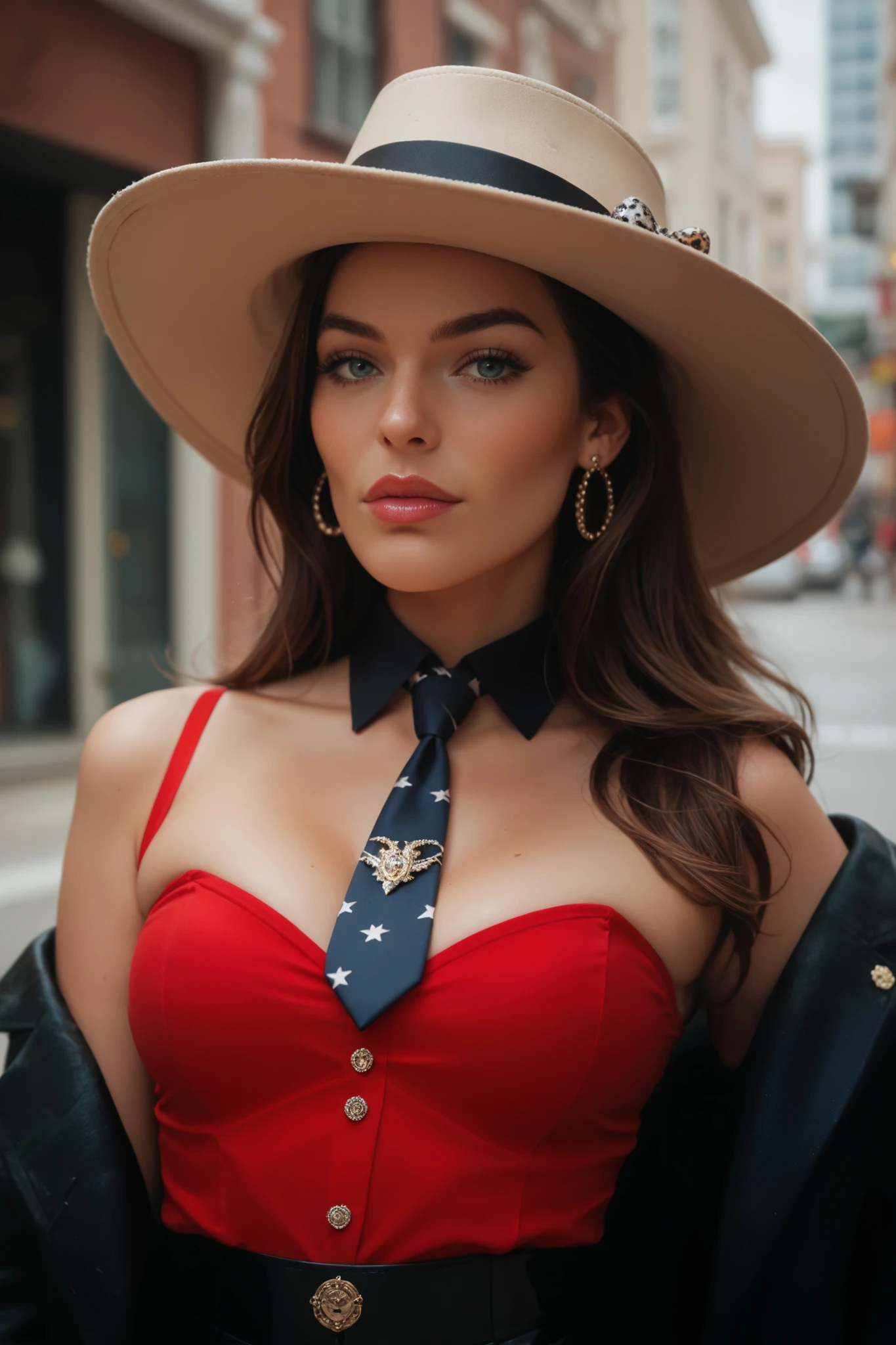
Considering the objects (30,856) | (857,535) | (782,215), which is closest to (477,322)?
(30,856)

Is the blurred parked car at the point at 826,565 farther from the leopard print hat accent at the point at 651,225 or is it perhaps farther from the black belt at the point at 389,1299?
the black belt at the point at 389,1299

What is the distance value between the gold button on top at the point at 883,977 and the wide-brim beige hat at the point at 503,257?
749 mm

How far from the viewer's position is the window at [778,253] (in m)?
27.9

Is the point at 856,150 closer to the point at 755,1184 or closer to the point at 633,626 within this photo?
the point at 633,626

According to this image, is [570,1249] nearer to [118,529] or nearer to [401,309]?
[401,309]

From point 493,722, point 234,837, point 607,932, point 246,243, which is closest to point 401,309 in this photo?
point 246,243

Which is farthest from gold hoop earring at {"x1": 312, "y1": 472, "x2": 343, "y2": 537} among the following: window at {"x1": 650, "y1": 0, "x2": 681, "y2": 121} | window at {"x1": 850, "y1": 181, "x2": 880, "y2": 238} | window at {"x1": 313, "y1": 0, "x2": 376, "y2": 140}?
window at {"x1": 850, "y1": 181, "x2": 880, "y2": 238}

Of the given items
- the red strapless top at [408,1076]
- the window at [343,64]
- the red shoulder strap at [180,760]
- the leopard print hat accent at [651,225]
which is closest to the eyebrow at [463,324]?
the leopard print hat accent at [651,225]

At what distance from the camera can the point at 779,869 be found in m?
1.64

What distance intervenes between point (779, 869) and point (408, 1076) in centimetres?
57

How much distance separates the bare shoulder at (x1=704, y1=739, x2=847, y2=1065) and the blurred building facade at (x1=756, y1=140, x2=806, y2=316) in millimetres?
624

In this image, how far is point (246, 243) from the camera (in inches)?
68.3

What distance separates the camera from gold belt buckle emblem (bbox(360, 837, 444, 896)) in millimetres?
1510

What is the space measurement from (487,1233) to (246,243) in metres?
1.32
